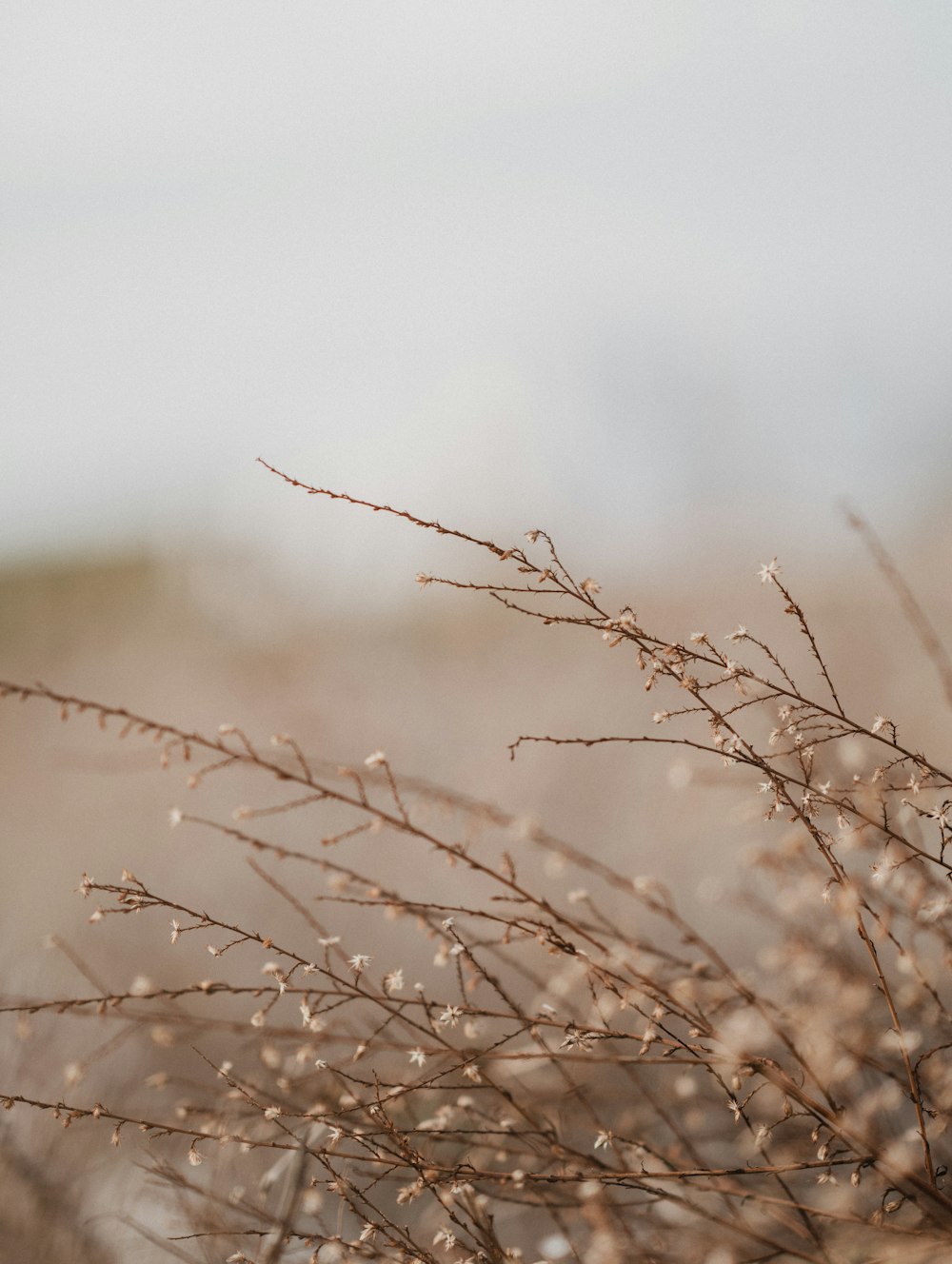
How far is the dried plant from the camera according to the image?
34.9 inches

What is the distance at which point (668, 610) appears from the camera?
511 centimetres

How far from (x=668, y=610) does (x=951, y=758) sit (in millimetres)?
2099

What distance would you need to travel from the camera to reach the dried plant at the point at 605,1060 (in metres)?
0.89

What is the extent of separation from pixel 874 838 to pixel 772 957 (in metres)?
0.34

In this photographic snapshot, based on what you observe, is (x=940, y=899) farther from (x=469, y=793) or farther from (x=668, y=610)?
(x=668, y=610)

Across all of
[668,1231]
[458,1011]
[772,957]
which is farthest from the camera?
[772,957]

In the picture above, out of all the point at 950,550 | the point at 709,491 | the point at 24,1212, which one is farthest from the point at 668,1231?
the point at 709,491

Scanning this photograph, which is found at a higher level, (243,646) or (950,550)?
(950,550)

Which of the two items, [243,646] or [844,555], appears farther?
[243,646]

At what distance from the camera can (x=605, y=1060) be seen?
0.82 meters

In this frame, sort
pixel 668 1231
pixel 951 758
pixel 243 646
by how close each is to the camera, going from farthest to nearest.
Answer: pixel 243 646, pixel 951 758, pixel 668 1231

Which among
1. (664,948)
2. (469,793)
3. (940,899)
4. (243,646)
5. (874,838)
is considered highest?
(243,646)

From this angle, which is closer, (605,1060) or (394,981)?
(605,1060)

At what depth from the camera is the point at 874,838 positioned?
45.5 inches
